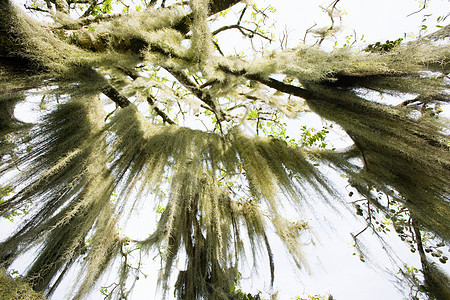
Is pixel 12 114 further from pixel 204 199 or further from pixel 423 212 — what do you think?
pixel 423 212

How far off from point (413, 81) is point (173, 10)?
178 centimetres

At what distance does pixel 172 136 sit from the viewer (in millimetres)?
2180

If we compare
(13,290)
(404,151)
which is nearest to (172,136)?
(13,290)

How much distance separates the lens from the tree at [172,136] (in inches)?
54.5

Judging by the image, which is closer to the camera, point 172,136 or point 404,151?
point 404,151

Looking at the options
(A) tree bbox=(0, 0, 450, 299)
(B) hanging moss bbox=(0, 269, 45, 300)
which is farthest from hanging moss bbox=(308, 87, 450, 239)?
(B) hanging moss bbox=(0, 269, 45, 300)

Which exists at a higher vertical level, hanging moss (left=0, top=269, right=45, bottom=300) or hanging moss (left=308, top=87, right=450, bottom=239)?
hanging moss (left=308, top=87, right=450, bottom=239)

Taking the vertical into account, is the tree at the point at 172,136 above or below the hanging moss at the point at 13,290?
above

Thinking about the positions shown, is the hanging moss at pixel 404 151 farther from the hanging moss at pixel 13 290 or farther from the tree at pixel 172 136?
the hanging moss at pixel 13 290

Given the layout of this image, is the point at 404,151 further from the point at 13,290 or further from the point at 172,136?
the point at 13,290

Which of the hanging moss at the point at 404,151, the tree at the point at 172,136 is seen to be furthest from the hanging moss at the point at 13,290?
the hanging moss at the point at 404,151

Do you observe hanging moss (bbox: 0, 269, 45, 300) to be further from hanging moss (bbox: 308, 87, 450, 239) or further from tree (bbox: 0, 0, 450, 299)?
hanging moss (bbox: 308, 87, 450, 239)

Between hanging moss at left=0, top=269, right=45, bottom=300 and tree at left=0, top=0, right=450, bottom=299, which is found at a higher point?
tree at left=0, top=0, right=450, bottom=299

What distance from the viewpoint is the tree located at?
1385mm
